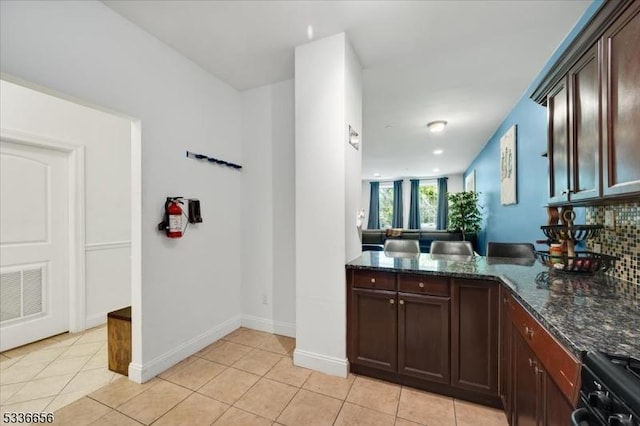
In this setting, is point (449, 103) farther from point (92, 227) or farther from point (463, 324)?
point (92, 227)

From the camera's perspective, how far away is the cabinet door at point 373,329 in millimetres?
1975

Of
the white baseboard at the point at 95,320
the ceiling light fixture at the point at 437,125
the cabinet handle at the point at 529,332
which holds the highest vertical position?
the ceiling light fixture at the point at 437,125

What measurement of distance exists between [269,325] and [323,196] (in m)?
1.63

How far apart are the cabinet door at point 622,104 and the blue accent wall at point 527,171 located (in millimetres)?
1008

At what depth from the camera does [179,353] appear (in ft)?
7.57

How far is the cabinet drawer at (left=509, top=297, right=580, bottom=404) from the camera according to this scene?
0.86m

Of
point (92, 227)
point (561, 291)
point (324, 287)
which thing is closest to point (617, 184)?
point (561, 291)

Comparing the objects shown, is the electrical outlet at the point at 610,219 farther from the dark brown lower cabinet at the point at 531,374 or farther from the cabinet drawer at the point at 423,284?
the cabinet drawer at the point at 423,284

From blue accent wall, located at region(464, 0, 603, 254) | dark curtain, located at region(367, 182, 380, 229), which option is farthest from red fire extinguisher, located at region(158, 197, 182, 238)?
dark curtain, located at region(367, 182, 380, 229)

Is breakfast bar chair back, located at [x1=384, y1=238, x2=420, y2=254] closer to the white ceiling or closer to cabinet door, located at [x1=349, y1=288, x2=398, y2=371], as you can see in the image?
cabinet door, located at [x1=349, y1=288, x2=398, y2=371]

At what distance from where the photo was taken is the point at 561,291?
4.57ft

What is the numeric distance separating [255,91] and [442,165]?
21.1 feet

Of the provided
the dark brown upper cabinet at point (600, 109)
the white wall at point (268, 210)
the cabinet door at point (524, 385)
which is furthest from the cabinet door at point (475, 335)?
the white wall at point (268, 210)

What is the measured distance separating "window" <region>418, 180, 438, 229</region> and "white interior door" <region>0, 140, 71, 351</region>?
10.0 metres
